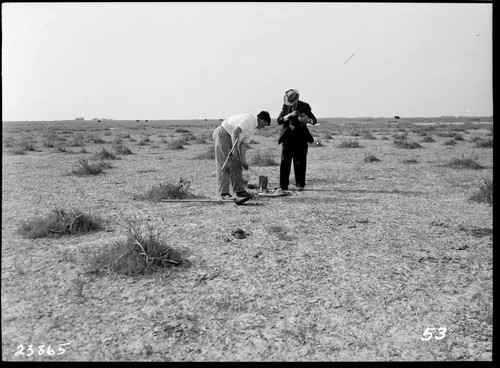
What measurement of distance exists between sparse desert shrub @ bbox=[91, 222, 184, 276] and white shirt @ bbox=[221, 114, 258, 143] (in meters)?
3.05

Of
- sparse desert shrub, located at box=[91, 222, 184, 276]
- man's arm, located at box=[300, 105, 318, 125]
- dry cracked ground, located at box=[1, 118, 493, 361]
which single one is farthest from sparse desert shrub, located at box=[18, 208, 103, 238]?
man's arm, located at box=[300, 105, 318, 125]

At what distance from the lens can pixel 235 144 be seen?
23.7 ft

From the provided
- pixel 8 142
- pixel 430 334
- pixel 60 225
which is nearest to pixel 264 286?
pixel 430 334

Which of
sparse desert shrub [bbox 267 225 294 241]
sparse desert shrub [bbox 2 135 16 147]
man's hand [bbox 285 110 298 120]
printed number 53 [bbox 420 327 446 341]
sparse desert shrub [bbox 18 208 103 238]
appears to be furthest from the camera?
sparse desert shrub [bbox 2 135 16 147]

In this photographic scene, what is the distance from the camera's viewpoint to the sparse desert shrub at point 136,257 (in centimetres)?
430

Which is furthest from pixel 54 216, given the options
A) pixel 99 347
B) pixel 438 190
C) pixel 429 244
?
pixel 438 190

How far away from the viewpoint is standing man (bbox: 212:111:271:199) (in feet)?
23.7

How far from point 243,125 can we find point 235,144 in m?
0.34

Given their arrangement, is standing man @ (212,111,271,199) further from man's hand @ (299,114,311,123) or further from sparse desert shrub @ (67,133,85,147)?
sparse desert shrub @ (67,133,85,147)

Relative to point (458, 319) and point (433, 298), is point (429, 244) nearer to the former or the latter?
point (433, 298)

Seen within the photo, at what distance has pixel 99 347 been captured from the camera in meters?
3.01

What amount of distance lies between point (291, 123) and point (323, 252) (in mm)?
3842

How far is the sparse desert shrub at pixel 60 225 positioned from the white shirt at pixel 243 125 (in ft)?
8.97

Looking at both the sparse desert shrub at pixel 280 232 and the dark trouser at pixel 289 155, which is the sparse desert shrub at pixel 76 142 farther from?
the sparse desert shrub at pixel 280 232
